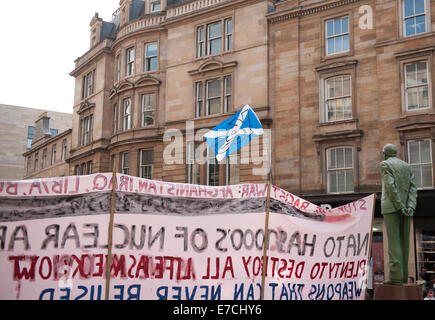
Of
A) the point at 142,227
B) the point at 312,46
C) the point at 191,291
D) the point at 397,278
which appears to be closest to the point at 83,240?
the point at 142,227

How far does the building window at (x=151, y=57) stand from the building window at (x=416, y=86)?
588 inches

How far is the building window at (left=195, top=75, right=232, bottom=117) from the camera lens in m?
26.1

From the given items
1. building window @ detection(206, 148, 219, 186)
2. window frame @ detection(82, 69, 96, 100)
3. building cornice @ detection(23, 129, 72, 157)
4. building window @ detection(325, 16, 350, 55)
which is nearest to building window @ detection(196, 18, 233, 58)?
building window @ detection(325, 16, 350, 55)

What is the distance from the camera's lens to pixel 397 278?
8227mm

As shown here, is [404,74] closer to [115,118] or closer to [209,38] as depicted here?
[209,38]

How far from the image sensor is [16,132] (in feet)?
196

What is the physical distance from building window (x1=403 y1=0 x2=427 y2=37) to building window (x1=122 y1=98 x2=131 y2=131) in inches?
649

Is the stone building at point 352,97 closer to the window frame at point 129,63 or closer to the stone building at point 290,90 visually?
the stone building at point 290,90

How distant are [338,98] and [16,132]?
47.8 m

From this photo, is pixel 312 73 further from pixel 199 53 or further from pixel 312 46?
pixel 199 53

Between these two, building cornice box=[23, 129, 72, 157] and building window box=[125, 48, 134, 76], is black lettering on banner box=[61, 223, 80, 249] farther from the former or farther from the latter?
building cornice box=[23, 129, 72, 157]

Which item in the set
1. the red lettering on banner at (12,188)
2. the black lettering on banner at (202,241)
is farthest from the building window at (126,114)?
the red lettering on banner at (12,188)
